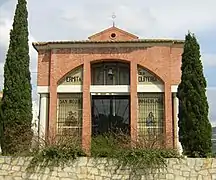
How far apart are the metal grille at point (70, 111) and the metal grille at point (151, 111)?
3.39m

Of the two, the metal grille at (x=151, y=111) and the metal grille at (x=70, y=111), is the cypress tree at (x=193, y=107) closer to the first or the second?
the metal grille at (x=151, y=111)

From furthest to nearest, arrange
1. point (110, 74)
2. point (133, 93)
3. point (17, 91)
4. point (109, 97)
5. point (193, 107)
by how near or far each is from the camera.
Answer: point (109, 97) < point (110, 74) < point (133, 93) < point (17, 91) < point (193, 107)

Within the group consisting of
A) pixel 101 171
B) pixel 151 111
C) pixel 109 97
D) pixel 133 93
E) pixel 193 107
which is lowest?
pixel 101 171

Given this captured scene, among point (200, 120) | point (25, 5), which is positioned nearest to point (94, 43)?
point (25, 5)

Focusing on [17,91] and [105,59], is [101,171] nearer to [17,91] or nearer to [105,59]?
[17,91]

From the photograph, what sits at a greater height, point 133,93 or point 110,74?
point 110,74

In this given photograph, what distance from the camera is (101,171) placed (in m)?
14.8

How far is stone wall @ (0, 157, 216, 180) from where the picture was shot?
14.5m

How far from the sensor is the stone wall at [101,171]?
47.6 feet

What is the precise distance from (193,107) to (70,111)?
9184 millimetres

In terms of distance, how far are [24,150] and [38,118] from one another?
9.58m

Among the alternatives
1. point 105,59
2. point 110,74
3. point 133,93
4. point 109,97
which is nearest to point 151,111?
point 133,93

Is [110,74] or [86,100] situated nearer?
[86,100]

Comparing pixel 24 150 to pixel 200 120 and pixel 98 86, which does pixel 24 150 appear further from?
pixel 98 86
